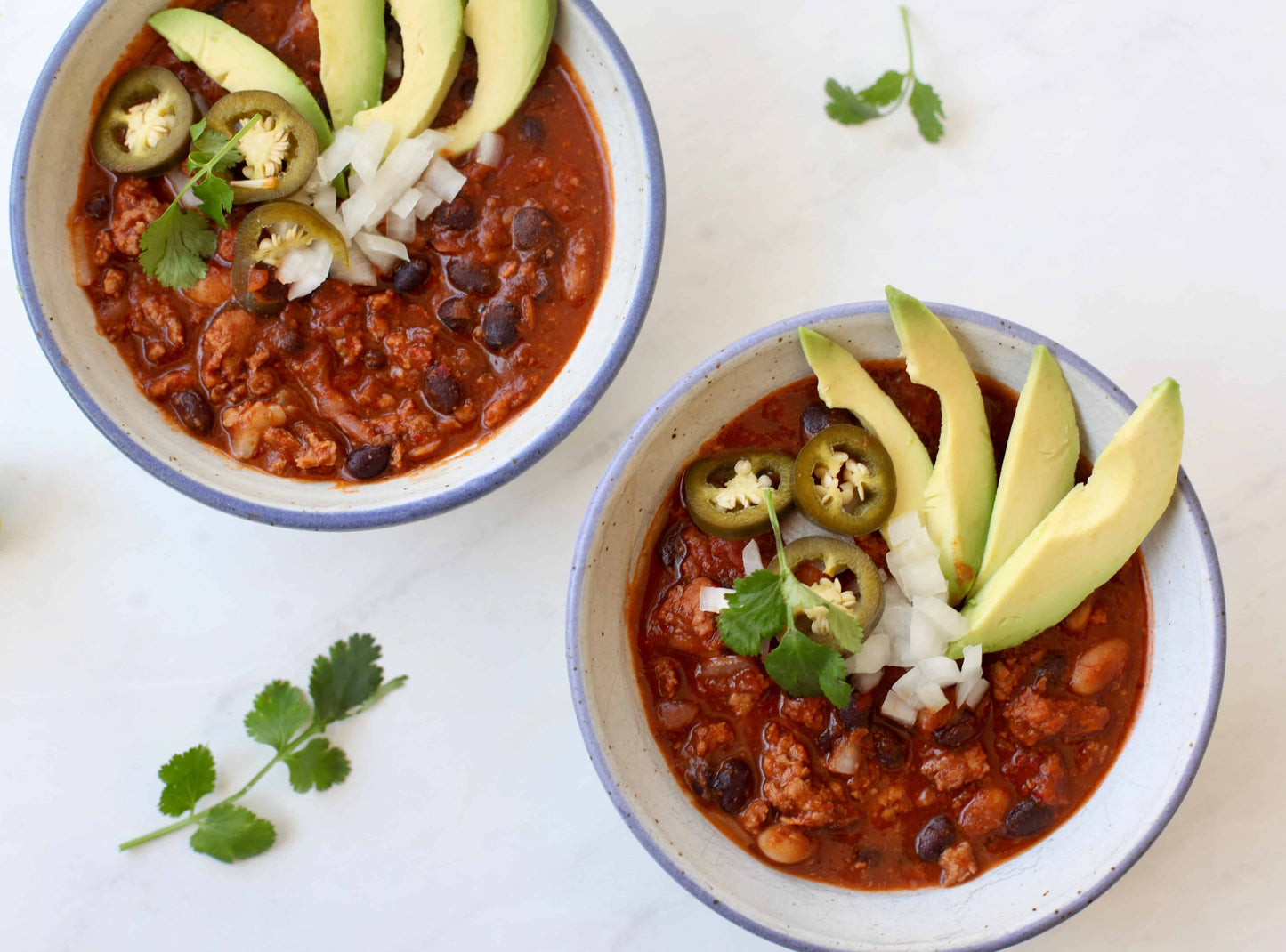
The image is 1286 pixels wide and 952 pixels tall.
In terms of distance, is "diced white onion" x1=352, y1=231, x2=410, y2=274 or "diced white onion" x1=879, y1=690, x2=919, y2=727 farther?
"diced white onion" x1=352, y1=231, x2=410, y2=274

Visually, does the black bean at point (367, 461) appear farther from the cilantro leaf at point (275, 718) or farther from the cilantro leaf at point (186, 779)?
the cilantro leaf at point (186, 779)

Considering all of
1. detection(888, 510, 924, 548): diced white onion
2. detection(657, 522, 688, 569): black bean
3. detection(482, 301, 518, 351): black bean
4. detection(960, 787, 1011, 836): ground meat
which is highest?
detection(482, 301, 518, 351): black bean

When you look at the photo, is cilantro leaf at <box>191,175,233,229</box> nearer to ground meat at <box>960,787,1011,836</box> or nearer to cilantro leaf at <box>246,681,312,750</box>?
cilantro leaf at <box>246,681,312,750</box>

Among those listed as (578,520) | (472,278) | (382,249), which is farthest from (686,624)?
(382,249)

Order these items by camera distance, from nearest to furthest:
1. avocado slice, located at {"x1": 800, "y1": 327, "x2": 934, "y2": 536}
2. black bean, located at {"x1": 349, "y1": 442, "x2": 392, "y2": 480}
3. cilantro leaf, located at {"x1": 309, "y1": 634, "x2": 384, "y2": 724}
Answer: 1. avocado slice, located at {"x1": 800, "y1": 327, "x2": 934, "y2": 536}
2. black bean, located at {"x1": 349, "y1": 442, "x2": 392, "y2": 480}
3. cilantro leaf, located at {"x1": 309, "y1": 634, "x2": 384, "y2": 724}

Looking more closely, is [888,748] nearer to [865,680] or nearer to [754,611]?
[865,680]

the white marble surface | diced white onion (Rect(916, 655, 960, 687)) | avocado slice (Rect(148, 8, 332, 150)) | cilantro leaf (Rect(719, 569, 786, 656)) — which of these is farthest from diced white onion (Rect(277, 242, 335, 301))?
diced white onion (Rect(916, 655, 960, 687))

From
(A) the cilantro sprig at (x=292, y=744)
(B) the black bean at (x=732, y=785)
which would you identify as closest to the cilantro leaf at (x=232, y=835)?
(A) the cilantro sprig at (x=292, y=744)

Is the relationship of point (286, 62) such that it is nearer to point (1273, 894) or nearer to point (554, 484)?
point (554, 484)
